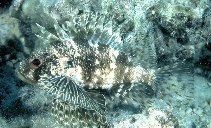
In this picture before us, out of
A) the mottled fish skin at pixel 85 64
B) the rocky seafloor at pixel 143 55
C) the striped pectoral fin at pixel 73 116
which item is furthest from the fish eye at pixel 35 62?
the rocky seafloor at pixel 143 55

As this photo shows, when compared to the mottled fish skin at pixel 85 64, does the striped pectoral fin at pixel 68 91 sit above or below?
below

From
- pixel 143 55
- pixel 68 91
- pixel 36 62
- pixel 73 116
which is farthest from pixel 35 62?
pixel 143 55

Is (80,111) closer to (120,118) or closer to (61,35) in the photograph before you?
(120,118)

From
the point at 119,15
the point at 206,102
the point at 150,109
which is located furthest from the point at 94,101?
the point at 206,102

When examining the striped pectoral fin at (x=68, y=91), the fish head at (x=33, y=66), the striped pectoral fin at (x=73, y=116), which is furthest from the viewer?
the striped pectoral fin at (x=73, y=116)

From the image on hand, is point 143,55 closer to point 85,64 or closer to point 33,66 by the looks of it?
point 85,64

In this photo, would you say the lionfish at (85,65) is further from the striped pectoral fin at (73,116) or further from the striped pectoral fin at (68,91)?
the striped pectoral fin at (73,116)

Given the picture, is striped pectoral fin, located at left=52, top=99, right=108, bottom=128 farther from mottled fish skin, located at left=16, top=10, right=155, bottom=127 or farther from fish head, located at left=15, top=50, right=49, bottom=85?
fish head, located at left=15, top=50, right=49, bottom=85

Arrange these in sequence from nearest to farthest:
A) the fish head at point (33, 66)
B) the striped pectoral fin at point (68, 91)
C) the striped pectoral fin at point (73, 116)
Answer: the striped pectoral fin at point (68, 91)
the fish head at point (33, 66)
the striped pectoral fin at point (73, 116)
